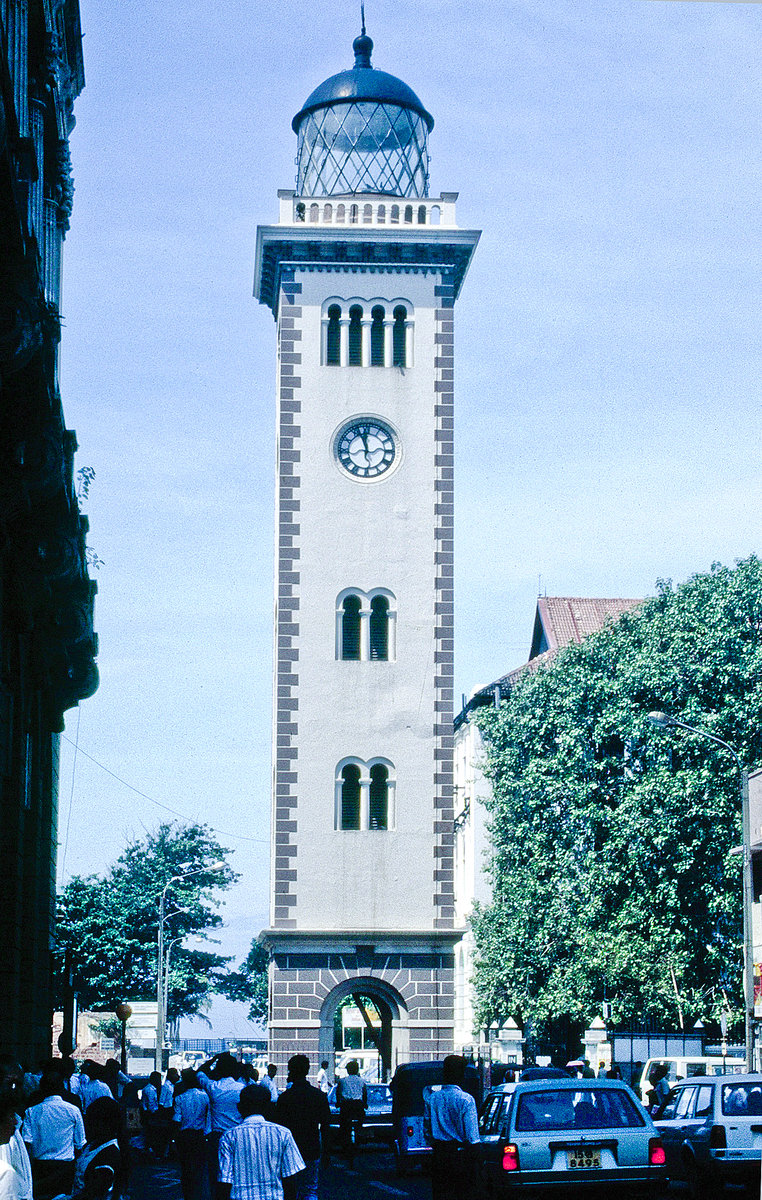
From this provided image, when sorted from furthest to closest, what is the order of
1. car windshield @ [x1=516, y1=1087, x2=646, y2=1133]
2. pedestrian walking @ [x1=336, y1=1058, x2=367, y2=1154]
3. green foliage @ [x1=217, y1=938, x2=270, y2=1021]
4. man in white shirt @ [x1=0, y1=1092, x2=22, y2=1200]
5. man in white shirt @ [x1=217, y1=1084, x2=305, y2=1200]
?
green foliage @ [x1=217, y1=938, x2=270, y2=1021] < pedestrian walking @ [x1=336, y1=1058, x2=367, y2=1154] < car windshield @ [x1=516, y1=1087, x2=646, y2=1133] < man in white shirt @ [x1=217, y1=1084, x2=305, y2=1200] < man in white shirt @ [x1=0, y1=1092, x2=22, y2=1200]

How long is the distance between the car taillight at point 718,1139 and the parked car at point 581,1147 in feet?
13.3

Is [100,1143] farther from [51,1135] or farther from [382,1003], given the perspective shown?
[382,1003]

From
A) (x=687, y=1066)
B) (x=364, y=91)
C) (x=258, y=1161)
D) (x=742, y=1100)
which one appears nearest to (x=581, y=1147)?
(x=742, y=1100)

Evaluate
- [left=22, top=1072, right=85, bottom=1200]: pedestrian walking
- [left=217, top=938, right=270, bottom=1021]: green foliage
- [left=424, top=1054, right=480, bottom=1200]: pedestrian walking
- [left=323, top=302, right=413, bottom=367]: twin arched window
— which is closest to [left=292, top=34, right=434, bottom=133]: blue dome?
[left=323, top=302, right=413, bottom=367]: twin arched window

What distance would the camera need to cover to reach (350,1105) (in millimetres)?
44000

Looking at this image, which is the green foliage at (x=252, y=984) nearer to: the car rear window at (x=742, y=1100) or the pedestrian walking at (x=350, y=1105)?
the pedestrian walking at (x=350, y=1105)

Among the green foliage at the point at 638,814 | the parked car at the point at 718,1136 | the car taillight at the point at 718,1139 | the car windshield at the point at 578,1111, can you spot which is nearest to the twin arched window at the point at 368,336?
the green foliage at the point at 638,814

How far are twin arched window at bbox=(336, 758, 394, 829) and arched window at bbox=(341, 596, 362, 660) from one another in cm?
299

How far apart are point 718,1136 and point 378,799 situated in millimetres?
30480

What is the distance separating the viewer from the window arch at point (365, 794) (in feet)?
178

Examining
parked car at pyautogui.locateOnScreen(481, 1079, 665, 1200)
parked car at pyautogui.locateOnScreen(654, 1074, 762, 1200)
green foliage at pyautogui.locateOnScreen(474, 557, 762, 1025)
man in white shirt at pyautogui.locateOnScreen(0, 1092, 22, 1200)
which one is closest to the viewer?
man in white shirt at pyautogui.locateOnScreen(0, 1092, 22, 1200)

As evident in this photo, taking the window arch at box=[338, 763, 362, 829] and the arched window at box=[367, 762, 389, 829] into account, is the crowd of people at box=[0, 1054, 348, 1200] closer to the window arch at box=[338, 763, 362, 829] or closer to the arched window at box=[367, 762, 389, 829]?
the window arch at box=[338, 763, 362, 829]

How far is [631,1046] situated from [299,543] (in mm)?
16456

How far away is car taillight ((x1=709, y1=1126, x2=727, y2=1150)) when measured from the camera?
961 inches
